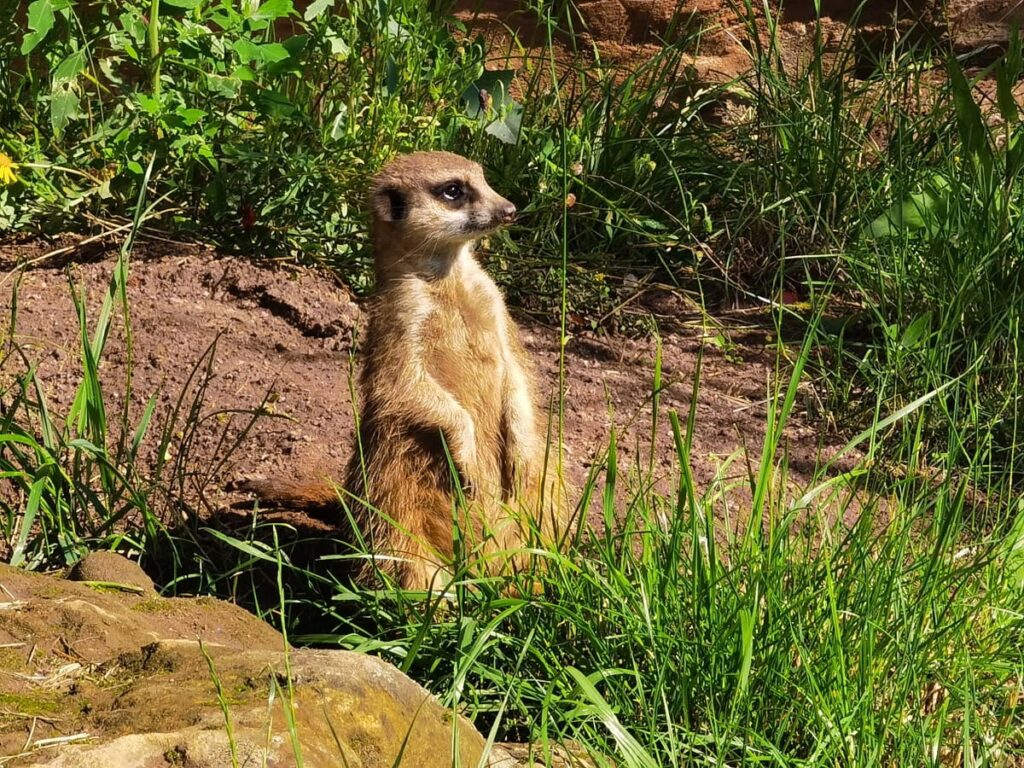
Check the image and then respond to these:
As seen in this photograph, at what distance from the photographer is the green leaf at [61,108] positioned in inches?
166

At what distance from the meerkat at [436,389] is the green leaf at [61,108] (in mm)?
1290

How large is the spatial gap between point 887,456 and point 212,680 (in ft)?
7.32

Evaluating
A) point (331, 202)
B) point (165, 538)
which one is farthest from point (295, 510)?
point (331, 202)

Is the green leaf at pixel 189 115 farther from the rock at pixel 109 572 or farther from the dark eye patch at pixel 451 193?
the rock at pixel 109 572

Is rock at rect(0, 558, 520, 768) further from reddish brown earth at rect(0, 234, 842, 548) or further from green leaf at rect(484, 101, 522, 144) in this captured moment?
green leaf at rect(484, 101, 522, 144)

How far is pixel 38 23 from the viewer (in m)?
3.89

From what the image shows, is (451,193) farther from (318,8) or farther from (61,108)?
(61,108)

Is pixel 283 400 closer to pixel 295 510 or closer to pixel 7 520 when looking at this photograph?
pixel 295 510

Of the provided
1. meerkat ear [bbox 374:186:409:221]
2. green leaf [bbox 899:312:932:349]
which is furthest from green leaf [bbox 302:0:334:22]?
green leaf [bbox 899:312:932:349]

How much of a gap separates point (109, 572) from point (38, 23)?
1.97 metres

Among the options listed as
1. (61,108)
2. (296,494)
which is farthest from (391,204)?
(61,108)

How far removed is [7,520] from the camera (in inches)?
123

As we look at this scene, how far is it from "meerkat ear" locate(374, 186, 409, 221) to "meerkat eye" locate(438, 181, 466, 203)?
99mm

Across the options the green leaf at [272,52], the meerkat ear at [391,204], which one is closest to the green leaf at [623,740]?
the meerkat ear at [391,204]
